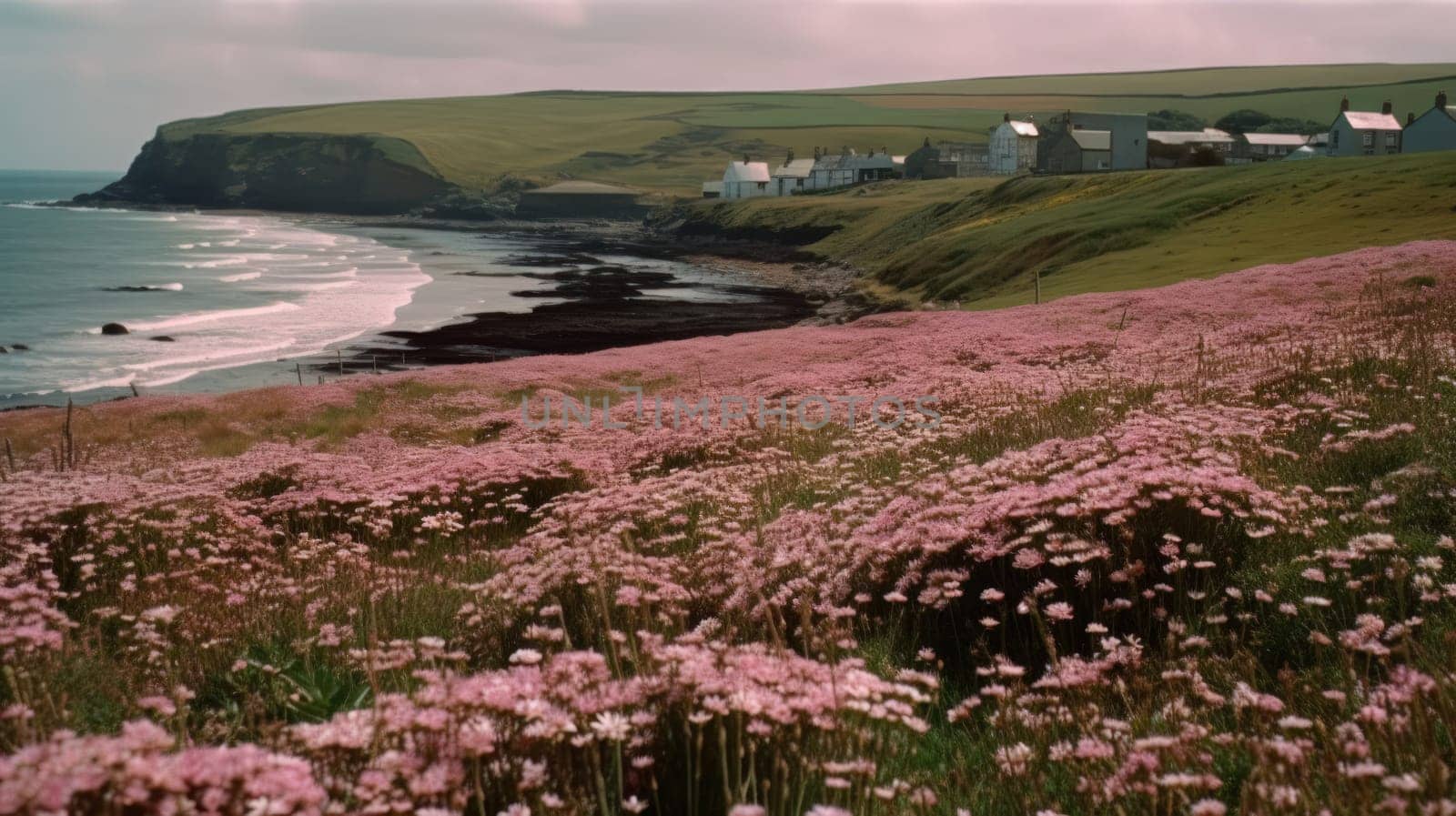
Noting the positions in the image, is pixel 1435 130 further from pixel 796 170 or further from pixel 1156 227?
pixel 796 170

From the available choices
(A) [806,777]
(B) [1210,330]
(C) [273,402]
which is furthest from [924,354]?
(A) [806,777]

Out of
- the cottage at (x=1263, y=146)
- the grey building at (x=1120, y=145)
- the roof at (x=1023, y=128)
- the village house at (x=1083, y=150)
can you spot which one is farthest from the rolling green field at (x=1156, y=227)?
the cottage at (x=1263, y=146)

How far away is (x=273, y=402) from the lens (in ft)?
86.4

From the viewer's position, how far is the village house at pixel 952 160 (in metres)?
160

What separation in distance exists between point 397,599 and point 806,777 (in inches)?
190

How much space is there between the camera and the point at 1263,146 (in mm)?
142625

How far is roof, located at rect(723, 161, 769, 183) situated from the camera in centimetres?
18875

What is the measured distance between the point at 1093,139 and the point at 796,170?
75.6 metres

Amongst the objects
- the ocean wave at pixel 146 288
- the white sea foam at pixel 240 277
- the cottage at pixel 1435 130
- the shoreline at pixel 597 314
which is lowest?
the shoreline at pixel 597 314

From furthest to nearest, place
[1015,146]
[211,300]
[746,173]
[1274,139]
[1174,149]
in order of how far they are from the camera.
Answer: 1. [746,173]
2. [1015,146]
3. [1274,139]
4. [1174,149]
5. [211,300]

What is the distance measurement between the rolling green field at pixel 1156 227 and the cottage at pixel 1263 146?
2358 inches

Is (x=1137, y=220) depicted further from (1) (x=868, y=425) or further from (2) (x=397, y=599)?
(2) (x=397, y=599)

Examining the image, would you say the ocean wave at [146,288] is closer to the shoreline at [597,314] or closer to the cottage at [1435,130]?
the shoreline at [597,314]

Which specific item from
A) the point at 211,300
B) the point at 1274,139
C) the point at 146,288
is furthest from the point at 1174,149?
the point at 146,288
